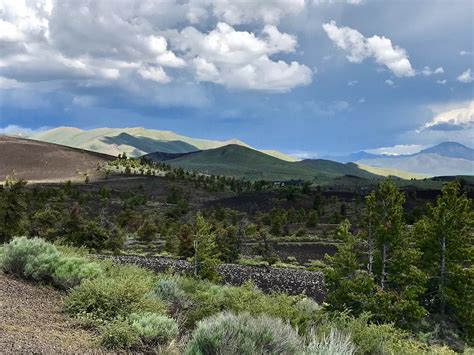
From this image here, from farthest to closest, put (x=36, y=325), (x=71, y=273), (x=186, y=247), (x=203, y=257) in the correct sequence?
(x=186, y=247), (x=203, y=257), (x=71, y=273), (x=36, y=325)

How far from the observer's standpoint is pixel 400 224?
22703 mm

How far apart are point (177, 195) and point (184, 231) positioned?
193 ft

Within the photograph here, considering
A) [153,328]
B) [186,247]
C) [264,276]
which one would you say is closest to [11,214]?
[186,247]

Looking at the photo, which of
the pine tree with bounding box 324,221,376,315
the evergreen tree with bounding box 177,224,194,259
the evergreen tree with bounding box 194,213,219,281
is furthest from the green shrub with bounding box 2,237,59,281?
the evergreen tree with bounding box 177,224,194,259

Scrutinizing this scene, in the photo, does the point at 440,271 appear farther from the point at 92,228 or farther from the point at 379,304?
the point at 92,228

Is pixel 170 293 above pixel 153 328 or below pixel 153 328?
below

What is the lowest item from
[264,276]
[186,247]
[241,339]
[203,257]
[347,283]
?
[264,276]

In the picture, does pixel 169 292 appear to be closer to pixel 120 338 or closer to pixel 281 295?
pixel 281 295

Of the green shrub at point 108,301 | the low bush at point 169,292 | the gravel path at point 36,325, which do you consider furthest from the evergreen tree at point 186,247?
the green shrub at point 108,301

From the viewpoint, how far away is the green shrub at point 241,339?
6.81m

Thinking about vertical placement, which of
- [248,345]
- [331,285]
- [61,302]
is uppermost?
[248,345]

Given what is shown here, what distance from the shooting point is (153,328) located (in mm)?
8484

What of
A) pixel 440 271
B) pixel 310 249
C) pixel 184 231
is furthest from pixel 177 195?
pixel 440 271

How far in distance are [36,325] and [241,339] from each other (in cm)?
400
